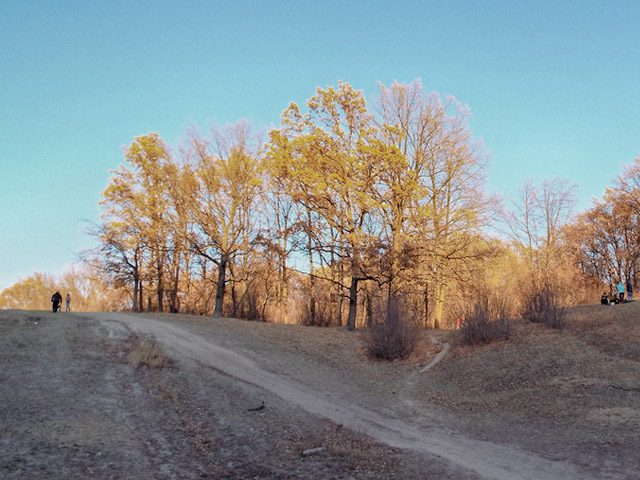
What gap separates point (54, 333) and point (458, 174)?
21.9m

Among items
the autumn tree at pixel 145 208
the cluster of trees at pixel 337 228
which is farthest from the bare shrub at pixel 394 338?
the autumn tree at pixel 145 208

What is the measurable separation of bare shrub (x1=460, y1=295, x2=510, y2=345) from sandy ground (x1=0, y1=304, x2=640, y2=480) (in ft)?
1.55

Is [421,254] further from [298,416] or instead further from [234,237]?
[298,416]

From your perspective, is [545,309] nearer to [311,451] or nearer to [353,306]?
[353,306]

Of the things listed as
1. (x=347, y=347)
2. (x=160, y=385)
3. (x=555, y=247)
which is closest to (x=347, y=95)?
(x=347, y=347)

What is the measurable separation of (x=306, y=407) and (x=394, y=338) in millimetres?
7261

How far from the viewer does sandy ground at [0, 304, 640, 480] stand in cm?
641

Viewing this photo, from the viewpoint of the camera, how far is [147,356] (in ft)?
36.7

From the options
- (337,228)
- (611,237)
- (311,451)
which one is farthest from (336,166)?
(611,237)

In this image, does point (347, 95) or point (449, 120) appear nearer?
point (347, 95)

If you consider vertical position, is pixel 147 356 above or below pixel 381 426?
above

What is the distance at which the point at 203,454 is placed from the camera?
267 inches

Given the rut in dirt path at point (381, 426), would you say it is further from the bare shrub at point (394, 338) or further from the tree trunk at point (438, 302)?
the tree trunk at point (438, 302)

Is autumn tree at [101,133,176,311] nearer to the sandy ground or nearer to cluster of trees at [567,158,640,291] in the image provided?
the sandy ground
